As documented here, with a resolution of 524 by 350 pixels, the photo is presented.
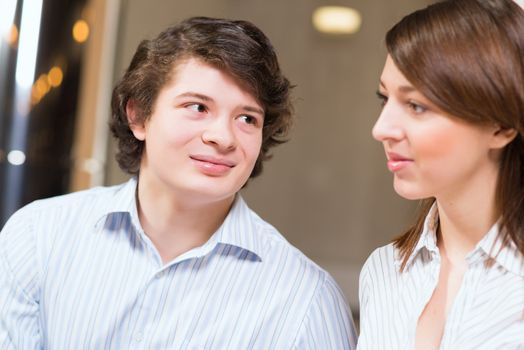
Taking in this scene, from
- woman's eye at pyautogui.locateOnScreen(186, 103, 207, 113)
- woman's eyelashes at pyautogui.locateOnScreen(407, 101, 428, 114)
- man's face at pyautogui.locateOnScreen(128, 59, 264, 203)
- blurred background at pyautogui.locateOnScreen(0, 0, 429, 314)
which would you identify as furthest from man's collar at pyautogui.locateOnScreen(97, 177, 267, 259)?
blurred background at pyautogui.locateOnScreen(0, 0, 429, 314)

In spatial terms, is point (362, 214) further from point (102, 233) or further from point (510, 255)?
point (510, 255)

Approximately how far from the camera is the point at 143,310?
1942 mm

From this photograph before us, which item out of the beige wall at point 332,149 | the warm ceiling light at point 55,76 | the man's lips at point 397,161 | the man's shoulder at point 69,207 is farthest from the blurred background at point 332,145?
the man's lips at point 397,161

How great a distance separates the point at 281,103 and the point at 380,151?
407 cm

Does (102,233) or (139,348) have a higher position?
(102,233)

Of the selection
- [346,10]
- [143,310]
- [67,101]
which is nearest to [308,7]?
[346,10]

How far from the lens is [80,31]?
447 centimetres

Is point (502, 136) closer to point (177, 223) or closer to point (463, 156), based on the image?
point (463, 156)

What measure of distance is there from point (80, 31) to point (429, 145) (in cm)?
340

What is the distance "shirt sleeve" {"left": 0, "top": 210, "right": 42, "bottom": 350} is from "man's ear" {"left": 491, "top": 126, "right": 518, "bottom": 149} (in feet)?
4.11

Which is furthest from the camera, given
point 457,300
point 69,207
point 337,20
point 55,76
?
point 337,20

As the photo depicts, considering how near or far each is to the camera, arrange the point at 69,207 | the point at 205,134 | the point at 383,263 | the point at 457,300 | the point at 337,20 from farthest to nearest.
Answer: the point at 337,20
the point at 69,207
the point at 205,134
the point at 383,263
the point at 457,300

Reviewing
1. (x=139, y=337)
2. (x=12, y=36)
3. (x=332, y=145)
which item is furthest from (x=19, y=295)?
(x=332, y=145)

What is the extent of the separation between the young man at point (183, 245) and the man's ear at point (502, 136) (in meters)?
0.66
